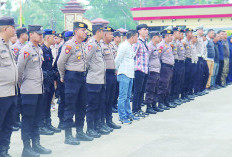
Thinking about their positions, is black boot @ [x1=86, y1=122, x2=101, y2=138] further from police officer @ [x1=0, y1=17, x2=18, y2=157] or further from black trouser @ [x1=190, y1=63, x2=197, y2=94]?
black trouser @ [x1=190, y1=63, x2=197, y2=94]

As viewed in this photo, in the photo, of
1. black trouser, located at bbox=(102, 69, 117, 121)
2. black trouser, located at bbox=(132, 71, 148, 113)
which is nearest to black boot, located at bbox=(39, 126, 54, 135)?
black trouser, located at bbox=(102, 69, 117, 121)

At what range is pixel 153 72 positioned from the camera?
1127cm

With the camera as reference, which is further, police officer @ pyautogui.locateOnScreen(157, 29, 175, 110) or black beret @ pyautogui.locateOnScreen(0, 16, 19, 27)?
police officer @ pyautogui.locateOnScreen(157, 29, 175, 110)

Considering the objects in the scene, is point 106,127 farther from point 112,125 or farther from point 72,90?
point 72,90

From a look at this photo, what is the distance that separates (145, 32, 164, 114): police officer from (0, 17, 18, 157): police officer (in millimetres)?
5380

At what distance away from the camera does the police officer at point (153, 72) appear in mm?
11188

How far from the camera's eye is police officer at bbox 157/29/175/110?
1176cm

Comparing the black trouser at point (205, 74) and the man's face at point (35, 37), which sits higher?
the man's face at point (35, 37)

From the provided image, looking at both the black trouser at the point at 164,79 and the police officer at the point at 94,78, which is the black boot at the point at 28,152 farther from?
the black trouser at the point at 164,79

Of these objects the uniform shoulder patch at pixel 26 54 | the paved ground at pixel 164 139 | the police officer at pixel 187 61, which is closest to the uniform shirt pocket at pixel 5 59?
the uniform shoulder patch at pixel 26 54

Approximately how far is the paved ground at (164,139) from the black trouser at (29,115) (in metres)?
0.44

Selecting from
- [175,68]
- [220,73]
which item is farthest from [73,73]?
[220,73]

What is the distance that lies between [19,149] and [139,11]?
2921 centimetres

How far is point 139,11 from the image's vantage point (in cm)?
3559
